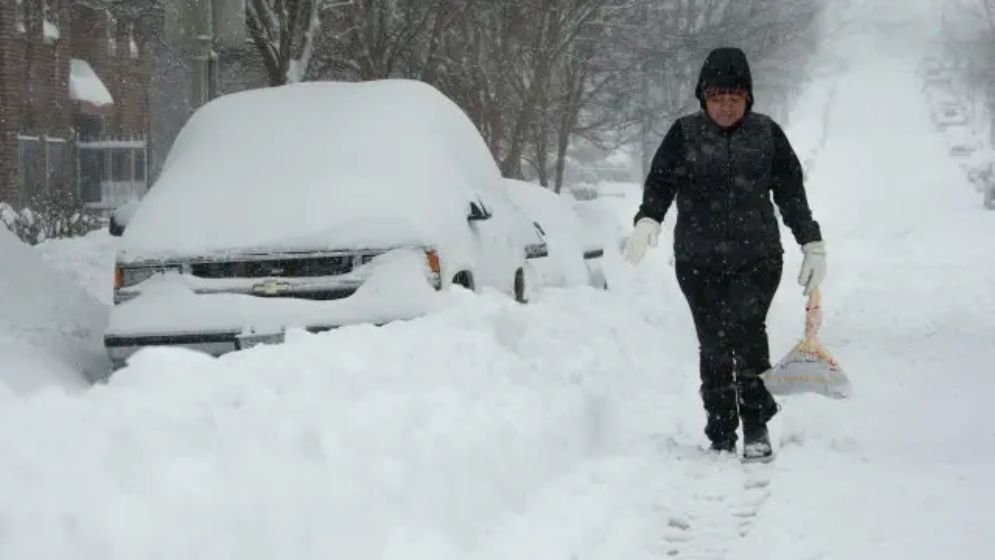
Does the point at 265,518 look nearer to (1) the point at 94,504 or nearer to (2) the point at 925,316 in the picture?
(1) the point at 94,504

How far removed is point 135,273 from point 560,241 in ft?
19.2

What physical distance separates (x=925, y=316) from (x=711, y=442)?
7.04m

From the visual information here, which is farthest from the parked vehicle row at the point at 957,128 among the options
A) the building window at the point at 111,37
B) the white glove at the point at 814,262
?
the white glove at the point at 814,262

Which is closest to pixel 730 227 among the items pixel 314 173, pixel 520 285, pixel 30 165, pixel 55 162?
pixel 314 173

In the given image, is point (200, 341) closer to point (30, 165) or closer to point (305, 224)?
point (305, 224)

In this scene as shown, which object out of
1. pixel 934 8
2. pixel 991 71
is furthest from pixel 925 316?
pixel 934 8

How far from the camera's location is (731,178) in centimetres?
611

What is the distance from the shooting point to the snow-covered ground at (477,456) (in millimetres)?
3295

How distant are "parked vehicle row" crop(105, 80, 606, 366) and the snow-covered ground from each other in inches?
Answer: 19.7

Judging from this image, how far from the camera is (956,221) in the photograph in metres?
28.9

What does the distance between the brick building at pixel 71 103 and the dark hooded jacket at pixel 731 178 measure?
17.6 meters

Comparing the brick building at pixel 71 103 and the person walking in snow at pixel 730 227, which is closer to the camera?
the person walking in snow at pixel 730 227

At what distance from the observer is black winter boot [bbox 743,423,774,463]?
604 cm

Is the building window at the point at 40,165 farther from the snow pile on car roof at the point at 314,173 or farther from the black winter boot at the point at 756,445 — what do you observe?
the black winter boot at the point at 756,445
